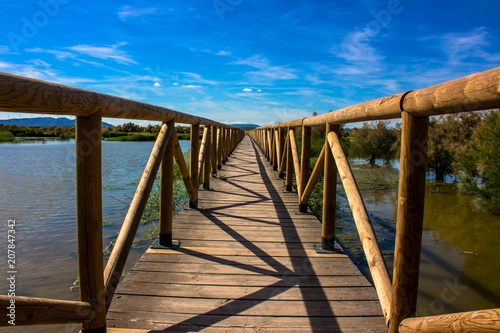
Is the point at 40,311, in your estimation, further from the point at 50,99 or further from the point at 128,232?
the point at 50,99

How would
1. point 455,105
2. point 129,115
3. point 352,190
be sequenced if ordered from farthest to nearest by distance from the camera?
point 352,190
point 129,115
point 455,105

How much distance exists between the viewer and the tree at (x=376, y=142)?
16.1 meters

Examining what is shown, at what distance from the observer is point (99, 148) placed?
1.53m

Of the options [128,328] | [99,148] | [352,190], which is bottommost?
[128,328]

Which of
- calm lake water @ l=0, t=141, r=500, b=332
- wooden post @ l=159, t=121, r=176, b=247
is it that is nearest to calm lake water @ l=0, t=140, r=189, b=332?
calm lake water @ l=0, t=141, r=500, b=332

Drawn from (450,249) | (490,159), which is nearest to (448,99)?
(450,249)

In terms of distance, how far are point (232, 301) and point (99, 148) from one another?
1.33m

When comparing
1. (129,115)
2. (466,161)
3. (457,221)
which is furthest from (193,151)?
(466,161)

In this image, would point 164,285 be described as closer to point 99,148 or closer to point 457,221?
point 99,148

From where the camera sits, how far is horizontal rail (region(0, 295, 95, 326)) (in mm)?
1065

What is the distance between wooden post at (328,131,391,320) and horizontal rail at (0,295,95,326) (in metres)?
1.60

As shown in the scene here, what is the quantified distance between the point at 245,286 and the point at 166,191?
1.21 meters

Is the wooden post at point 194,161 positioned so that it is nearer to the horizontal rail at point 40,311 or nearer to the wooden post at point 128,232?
the wooden post at point 128,232

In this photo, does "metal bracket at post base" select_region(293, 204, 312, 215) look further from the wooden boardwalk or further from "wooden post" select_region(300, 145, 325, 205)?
the wooden boardwalk
